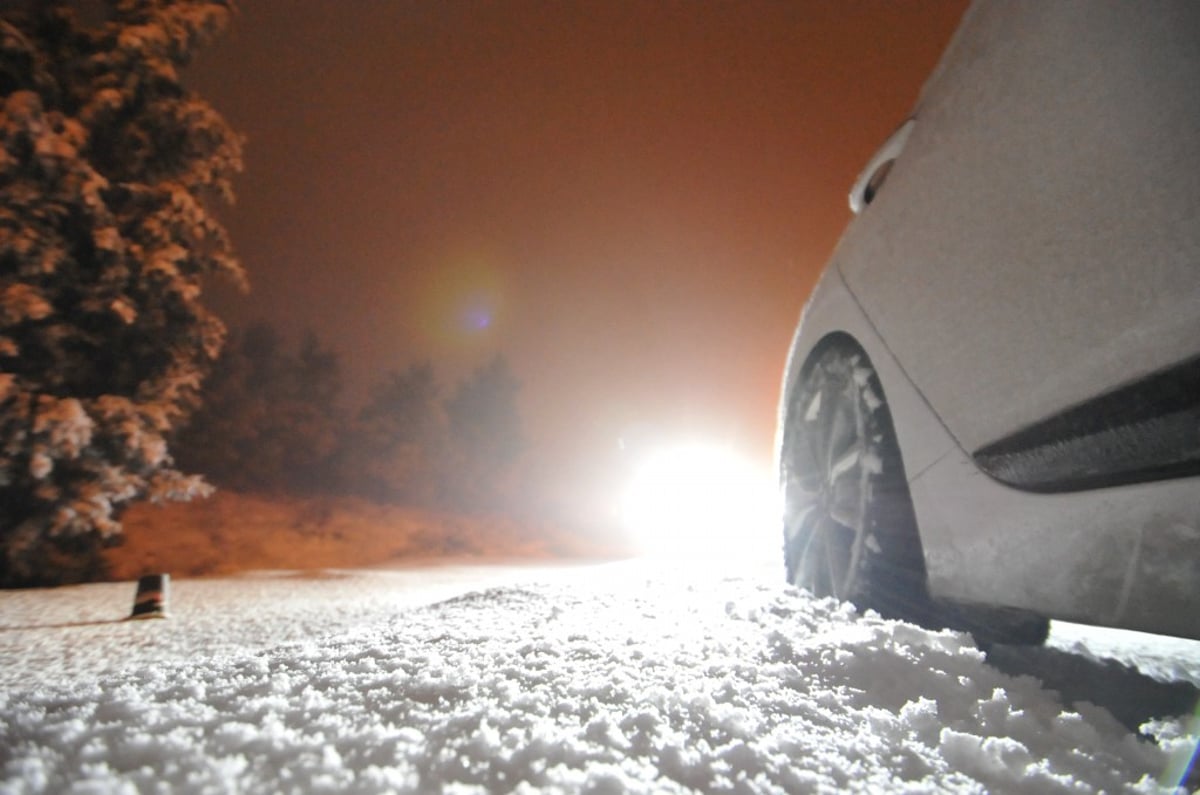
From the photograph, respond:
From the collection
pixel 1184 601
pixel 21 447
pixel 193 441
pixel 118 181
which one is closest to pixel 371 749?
pixel 1184 601

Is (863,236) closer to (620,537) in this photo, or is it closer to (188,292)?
(188,292)

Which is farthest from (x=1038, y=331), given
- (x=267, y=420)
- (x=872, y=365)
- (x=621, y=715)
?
(x=267, y=420)

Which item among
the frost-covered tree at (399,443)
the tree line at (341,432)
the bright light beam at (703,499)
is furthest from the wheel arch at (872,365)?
the frost-covered tree at (399,443)

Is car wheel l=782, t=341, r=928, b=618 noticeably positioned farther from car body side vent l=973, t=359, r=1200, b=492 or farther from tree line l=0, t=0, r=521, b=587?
tree line l=0, t=0, r=521, b=587

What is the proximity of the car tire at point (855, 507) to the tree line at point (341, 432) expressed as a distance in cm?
2254

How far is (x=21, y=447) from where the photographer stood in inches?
193

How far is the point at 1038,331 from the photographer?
125cm

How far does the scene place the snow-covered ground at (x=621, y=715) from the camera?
2.90 ft

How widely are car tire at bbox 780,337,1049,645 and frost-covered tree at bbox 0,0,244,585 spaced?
597cm

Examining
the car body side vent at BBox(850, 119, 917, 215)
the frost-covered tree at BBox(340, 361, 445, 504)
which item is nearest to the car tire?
the car body side vent at BBox(850, 119, 917, 215)

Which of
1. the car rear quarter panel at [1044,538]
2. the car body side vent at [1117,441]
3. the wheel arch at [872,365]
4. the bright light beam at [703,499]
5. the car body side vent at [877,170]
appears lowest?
the car rear quarter panel at [1044,538]

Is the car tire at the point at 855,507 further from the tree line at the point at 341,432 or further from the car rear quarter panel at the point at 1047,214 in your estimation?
the tree line at the point at 341,432

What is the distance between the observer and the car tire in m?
1.76

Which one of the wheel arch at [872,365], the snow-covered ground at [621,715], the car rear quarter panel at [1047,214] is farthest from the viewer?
the wheel arch at [872,365]
